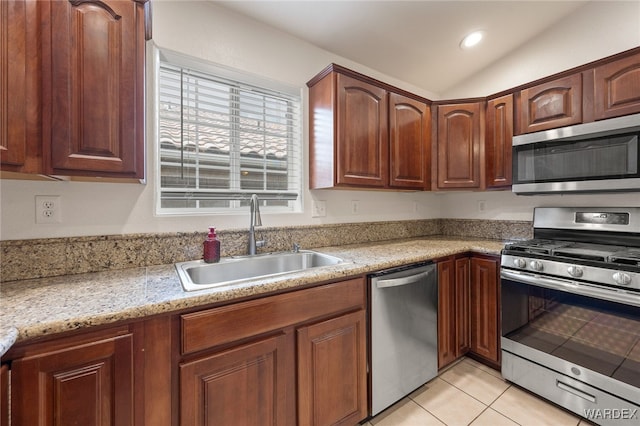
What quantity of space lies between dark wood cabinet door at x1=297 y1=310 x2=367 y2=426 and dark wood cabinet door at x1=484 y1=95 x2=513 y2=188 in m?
1.62

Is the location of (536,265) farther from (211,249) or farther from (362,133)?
(211,249)

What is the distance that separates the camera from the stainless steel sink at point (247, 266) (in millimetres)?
1392

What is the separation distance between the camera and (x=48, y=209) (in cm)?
119

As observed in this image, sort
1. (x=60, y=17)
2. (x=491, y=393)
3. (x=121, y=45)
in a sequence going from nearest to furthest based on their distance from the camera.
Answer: (x=60, y=17), (x=121, y=45), (x=491, y=393)

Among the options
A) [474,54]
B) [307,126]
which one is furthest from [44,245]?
[474,54]

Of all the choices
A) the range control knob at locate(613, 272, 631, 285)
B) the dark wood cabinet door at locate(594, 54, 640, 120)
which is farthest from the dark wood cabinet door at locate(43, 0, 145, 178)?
the dark wood cabinet door at locate(594, 54, 640, 120)

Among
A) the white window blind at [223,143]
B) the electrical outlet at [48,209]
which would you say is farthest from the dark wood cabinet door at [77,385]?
the white window blind at [223,143]

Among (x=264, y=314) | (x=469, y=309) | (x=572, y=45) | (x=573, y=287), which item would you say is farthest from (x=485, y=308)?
(x=572, y=45)

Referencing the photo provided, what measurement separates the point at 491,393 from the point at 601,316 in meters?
0.77

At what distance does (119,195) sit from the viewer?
135 centimetres

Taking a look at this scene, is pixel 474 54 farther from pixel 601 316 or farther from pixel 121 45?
pixel 121 45

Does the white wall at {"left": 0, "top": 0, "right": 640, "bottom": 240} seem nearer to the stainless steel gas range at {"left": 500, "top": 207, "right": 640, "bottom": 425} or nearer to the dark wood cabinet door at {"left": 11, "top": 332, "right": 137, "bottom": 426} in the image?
the stainless steel gas range at {"left": 500, "top": 207, "right": 640, "bottom": 425}

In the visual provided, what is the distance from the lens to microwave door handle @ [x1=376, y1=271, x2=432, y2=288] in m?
1.41

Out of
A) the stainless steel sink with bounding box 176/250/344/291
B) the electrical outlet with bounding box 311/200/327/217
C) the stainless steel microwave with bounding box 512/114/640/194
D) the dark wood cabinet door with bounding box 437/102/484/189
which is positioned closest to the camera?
the stainless steel sink with bounding box 176/250/344/291
